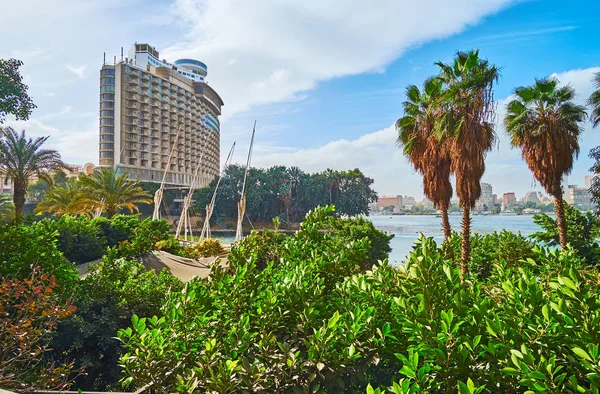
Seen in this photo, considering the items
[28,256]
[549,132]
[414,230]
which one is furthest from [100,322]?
[414,230]

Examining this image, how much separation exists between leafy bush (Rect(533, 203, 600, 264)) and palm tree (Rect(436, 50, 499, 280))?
4.05 meters

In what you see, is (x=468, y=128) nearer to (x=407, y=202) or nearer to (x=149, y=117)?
(x=149, y=117)

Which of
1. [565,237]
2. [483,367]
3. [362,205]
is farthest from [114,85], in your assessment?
[483,367]

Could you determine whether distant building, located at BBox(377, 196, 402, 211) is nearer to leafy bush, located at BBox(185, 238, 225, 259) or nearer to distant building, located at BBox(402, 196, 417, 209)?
distant building, located at BBox(402, 196, 417, 209)

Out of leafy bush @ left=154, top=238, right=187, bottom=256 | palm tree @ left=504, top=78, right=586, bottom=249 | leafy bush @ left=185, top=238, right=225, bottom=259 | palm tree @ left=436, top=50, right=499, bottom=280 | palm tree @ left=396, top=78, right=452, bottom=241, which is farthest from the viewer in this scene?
leafy bush @ left=185, top=238, right=225, bottom=259

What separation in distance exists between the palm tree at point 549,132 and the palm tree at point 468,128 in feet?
5.55

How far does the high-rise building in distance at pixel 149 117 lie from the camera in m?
61.2

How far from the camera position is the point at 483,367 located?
2.02m

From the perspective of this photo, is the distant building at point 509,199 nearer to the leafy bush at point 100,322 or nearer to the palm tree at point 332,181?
the palm tree at point 332,181

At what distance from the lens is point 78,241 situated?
13750 mm

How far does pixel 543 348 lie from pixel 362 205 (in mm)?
54874

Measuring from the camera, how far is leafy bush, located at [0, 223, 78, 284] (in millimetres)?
5660

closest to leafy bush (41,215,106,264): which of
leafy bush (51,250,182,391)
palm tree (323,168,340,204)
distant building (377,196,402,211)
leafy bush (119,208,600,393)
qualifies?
leafy bush (51,250,182,391)

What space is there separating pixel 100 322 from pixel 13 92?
20.7 meters
